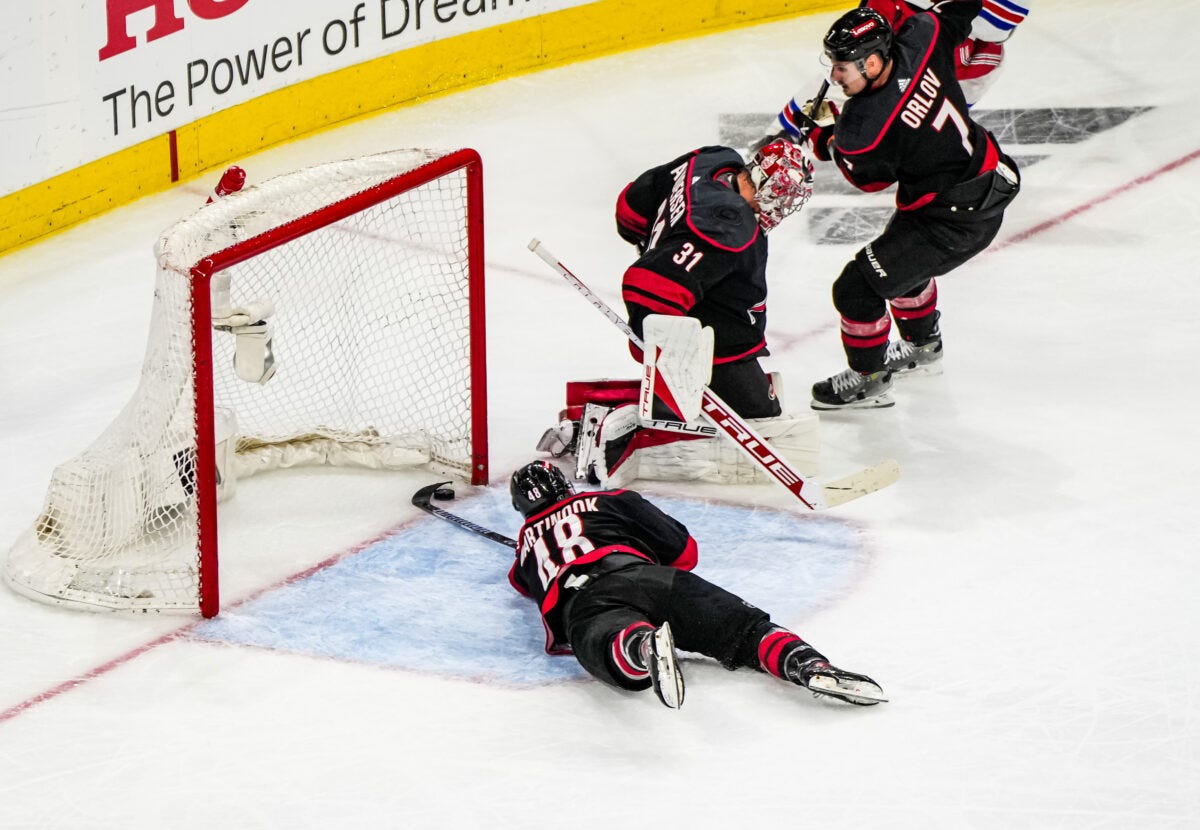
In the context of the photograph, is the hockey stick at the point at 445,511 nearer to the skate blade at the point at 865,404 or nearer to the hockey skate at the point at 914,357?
the skate blade at the point at 865,404

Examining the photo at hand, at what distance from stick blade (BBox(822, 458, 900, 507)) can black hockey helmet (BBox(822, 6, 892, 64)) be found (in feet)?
2.95

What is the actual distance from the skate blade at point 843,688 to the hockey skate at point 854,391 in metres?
1.46

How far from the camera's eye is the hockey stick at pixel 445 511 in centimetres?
386

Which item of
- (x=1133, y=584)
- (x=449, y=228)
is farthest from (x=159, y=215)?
(x=1133, y=584)

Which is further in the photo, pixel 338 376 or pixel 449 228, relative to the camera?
pixel 449 228

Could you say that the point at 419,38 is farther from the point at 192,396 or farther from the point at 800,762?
the point at 800,762

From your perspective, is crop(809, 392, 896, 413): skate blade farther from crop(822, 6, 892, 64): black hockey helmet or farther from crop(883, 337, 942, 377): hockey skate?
crop(822, 6, 892, 64): black hockey helmet

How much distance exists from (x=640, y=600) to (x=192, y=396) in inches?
36.1

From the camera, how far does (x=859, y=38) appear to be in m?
4.04

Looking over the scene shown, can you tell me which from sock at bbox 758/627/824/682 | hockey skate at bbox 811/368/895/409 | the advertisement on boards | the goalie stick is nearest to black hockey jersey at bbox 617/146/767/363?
the goalie stick

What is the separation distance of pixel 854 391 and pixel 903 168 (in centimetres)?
58

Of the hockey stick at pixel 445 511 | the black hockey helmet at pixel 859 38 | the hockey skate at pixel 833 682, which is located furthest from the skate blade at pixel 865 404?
the hockey skate at pixel 833 682

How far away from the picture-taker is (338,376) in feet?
14.5

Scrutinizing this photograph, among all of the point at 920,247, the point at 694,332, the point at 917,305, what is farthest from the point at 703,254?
the point at 917,305
